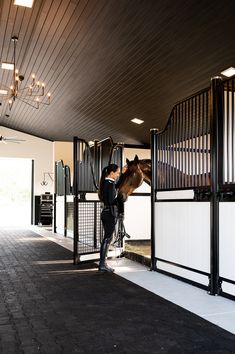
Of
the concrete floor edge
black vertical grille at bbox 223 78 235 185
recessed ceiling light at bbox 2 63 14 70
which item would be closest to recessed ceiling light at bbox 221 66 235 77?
black vertical grille at bbox 223 78 235 185

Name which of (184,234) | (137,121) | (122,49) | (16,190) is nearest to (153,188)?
(184,234)

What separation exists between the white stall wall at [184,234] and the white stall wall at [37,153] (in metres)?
10.1

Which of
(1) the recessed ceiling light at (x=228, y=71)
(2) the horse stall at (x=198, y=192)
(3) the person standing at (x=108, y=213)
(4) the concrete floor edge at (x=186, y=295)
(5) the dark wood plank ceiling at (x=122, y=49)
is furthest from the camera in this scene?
(1) the recessed ceiling light at (x=228, y=71)

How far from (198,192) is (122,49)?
306 cm

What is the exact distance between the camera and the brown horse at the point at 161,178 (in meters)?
4.00

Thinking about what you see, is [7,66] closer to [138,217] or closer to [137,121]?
[137,121]

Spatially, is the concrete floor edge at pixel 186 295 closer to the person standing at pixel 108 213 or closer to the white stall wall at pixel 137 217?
the person standing at pixel 108 213

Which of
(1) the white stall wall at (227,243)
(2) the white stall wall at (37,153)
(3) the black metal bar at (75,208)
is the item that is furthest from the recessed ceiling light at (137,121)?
(1) the white stall wall at (227,243)

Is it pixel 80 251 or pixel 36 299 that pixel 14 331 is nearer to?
pixel 36 299

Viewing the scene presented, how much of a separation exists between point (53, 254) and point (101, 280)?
2.20 meters

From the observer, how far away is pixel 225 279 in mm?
3381

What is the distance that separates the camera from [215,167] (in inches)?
141

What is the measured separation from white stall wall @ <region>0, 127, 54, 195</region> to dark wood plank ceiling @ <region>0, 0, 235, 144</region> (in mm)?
4858

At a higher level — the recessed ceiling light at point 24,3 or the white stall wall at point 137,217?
the recessed ceiling light at point 24,3
